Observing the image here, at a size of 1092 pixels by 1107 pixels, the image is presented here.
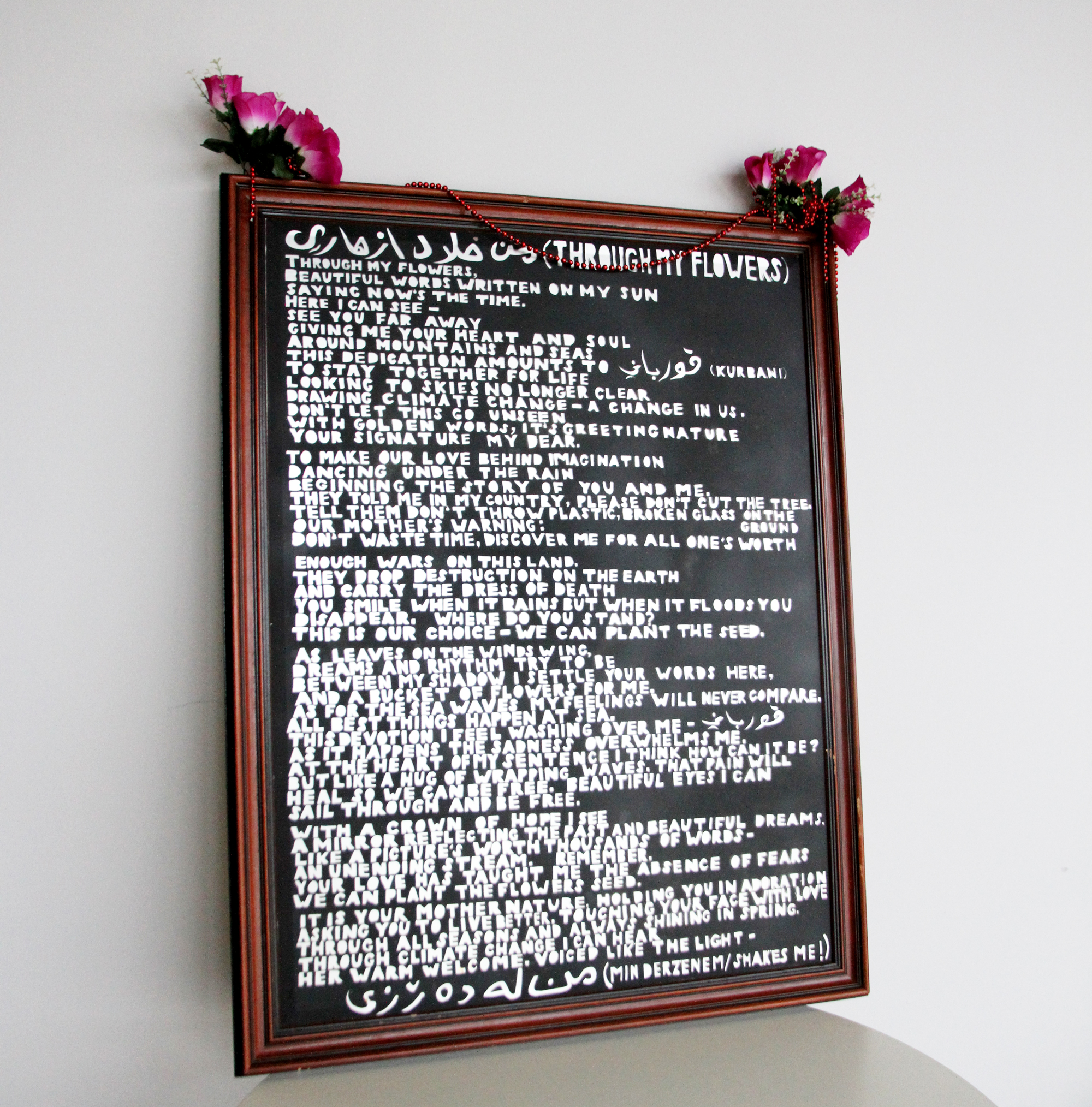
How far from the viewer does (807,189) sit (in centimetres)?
145

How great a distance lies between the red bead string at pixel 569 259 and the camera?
4.39 ft

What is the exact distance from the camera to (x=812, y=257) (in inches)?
57.9

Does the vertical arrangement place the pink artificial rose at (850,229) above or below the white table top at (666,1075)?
above

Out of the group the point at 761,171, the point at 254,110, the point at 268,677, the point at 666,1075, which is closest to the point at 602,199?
the point at 761,171

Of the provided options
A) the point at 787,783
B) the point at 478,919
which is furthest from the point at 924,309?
the point at 478,919

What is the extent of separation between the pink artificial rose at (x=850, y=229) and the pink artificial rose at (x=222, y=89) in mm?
1021

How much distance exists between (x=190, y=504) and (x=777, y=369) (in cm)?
101

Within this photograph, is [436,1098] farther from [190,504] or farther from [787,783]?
[190,504]

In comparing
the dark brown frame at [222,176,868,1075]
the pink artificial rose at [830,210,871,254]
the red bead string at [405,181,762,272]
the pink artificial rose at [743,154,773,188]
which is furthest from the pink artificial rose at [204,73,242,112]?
the pink artificial rose at [830,210,871,254]

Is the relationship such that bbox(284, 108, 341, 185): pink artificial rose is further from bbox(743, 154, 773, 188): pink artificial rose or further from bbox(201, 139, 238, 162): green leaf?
bbox(743, 154, 773, 188): pink artificial rose

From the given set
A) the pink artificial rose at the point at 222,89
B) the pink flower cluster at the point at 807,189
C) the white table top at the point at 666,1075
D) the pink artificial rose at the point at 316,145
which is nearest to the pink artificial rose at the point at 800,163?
the pink flower cluster at the point at 807,189

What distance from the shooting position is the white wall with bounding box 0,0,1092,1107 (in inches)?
48.8

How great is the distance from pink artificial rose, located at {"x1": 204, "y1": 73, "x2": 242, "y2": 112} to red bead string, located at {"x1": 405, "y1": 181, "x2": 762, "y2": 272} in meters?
0.29

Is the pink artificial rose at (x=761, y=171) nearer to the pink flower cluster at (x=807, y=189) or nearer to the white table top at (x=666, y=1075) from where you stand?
the pink flower cluster at (x=807, y=189)
